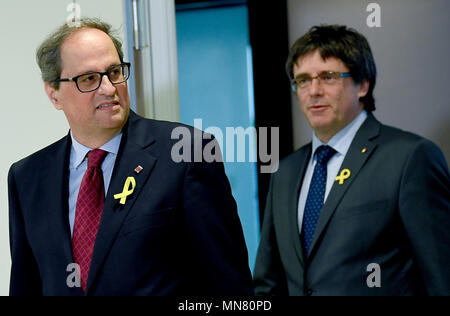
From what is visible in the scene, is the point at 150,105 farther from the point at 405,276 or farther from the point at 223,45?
the point at 223,45

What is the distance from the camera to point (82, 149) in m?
1.46

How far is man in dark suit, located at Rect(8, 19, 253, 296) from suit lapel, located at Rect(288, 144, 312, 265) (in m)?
0.38

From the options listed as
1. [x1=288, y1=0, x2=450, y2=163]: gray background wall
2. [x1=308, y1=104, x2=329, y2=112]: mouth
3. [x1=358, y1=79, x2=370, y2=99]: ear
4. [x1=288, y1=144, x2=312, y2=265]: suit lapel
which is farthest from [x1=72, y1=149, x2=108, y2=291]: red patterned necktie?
[x1=288, y1=0, x2=450, y2=163]: gray background wall

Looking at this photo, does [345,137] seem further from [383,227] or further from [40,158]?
[40,158]

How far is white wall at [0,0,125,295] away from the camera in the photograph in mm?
1708

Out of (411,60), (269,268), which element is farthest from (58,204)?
(411,60)

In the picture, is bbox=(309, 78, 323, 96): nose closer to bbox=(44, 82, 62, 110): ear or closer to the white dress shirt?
the white dress shirt

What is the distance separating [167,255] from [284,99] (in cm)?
160

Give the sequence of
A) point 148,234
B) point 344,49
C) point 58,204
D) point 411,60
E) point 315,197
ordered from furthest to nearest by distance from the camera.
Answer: point 411,60 → point 344,49 → point 315,197 → point 58,204 → point 148,234

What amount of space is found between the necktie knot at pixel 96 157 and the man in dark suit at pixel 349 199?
2.13 ft

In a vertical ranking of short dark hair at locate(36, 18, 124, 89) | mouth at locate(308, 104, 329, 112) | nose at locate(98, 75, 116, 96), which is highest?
short dark hair at locate(36, 18, 124, 89)

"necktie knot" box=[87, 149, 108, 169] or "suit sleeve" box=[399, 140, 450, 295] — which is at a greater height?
"necktie knot" box=[87, 149, 108, 169]

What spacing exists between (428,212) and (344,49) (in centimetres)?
60

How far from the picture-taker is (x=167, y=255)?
1318mm
